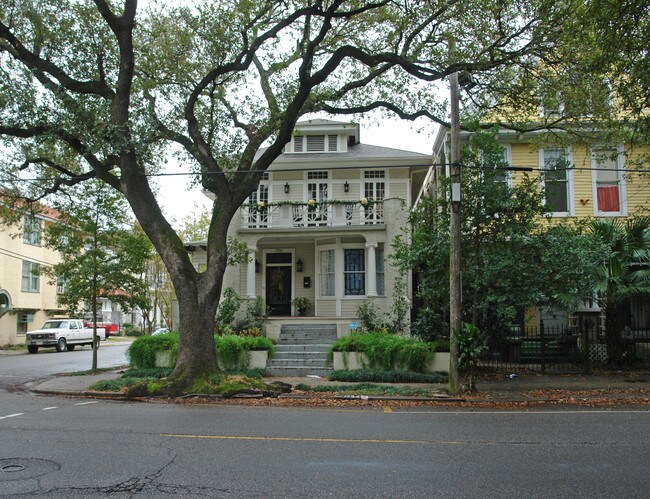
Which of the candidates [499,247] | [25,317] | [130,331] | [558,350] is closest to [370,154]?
[558,350]

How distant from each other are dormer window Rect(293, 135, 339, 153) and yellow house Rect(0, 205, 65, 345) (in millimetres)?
16664

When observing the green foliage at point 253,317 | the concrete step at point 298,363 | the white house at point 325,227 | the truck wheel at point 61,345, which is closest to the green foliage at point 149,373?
the concrete step at point 298,363

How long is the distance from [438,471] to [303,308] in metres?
17.0

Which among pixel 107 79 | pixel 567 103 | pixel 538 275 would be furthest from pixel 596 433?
pixel 107 79

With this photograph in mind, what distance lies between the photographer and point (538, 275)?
1354 centimetres

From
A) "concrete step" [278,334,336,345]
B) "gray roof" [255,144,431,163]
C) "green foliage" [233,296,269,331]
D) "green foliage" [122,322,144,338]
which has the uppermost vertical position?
"gray roof" [255,144,431,163]

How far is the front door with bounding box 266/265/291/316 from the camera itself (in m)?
24.0

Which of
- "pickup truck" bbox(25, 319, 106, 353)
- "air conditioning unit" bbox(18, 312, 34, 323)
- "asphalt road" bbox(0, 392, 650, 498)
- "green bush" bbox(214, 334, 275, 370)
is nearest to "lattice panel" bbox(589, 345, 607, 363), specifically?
"asphalt road" bbox(0, 392, 650, 498)

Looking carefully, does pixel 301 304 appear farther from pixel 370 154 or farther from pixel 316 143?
pixel 316 143

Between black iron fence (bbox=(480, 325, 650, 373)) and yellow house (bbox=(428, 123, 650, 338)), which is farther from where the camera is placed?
yellow house (bbox=(428, 123, 650, 338))

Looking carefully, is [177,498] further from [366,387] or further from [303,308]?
[303,308]

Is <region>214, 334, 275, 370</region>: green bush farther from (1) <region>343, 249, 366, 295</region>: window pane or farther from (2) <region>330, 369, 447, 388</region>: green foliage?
(1) <region>343, 249, 366, 295</region>: window pane

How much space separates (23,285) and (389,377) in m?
29.7

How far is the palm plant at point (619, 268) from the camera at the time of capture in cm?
1616
